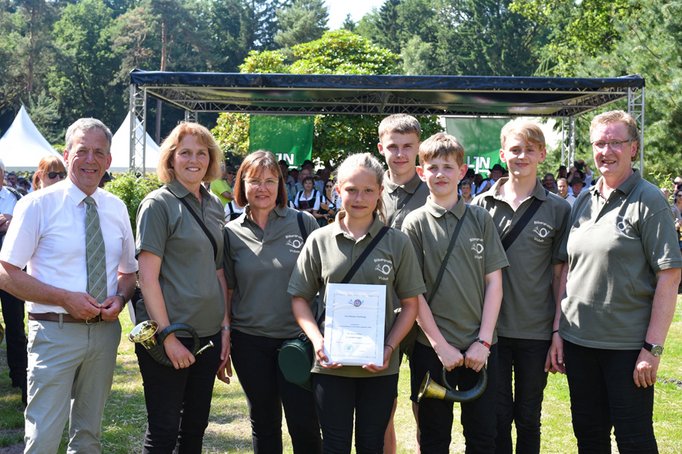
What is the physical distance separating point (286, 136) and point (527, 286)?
15.0 m

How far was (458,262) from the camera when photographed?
369cm

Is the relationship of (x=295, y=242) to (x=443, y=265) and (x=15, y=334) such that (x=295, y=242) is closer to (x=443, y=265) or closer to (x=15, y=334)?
(x=443, y=265)

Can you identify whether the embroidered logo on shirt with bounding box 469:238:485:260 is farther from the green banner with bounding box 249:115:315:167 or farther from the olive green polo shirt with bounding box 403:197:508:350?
the green banner with bounding box 249:115:315:167

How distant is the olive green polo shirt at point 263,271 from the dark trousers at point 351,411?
46 centimetres

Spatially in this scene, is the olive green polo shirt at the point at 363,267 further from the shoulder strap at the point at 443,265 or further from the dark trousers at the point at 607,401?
the dark trousers at the point at 607,401

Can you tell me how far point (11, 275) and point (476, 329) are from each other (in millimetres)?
2303

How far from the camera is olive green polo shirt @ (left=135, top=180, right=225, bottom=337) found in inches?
142

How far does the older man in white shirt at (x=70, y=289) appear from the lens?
11.4 feet

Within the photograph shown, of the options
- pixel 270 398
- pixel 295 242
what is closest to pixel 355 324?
pixel 295 242

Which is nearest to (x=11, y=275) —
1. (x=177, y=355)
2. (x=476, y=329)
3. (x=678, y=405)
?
(x=177, y=355)

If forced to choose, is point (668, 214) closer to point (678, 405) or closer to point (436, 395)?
point (436, 395)

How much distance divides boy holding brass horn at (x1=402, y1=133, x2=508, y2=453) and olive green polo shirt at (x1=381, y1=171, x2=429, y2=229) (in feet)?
1.16

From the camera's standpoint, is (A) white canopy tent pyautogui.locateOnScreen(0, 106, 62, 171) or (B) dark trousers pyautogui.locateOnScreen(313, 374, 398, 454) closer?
(B) dark trousers pyautogui.locateOnScreen(313, 374, 398, 454)

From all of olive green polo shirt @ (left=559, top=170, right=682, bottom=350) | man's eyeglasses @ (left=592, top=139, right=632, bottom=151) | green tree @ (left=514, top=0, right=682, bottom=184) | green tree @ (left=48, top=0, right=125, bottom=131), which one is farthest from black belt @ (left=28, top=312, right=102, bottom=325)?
green tree @ (left=48, top=0, right=125, bottom=131)
